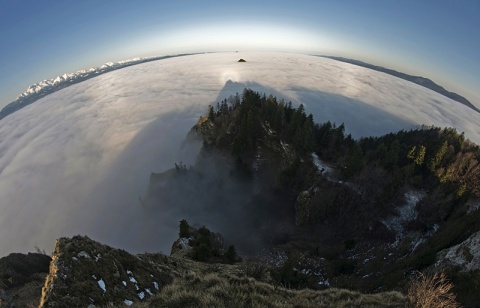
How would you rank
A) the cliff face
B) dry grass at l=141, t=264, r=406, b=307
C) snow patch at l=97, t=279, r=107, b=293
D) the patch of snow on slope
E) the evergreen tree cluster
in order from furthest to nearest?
the patch of snow on slope < the cliff face < the evergreen tree cluster < snow patch at l=97, t=279, r=107, b=293 < dry grass at l=141, t=264, r=406, b=307

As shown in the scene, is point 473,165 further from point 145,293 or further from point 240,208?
point 145,293

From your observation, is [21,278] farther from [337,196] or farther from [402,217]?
[402,217]

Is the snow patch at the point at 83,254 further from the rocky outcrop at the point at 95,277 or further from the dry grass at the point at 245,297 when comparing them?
the dry grass at the point at 245,297

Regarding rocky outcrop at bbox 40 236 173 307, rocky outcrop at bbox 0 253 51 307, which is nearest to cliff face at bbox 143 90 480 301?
rocky outcrop at bbox 40 236 173 307

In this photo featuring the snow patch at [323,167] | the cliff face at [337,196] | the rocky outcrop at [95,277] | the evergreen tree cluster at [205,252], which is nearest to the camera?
the rocky outcrop at [95,277]

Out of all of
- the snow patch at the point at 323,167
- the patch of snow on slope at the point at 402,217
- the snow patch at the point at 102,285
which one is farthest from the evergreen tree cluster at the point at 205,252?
the patch of snow on slope at the point at 402,217

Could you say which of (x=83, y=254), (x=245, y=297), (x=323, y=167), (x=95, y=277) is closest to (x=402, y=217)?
(x=323, y=167)

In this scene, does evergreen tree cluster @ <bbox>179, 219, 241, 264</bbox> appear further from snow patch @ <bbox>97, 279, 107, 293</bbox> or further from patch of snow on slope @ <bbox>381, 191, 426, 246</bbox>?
patch of snow on slope @ <bbox>381, 191, 426, 246</bbox>

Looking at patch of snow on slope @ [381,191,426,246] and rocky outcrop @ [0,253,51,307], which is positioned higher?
patch of snow on slope @ [381,191,426,246]

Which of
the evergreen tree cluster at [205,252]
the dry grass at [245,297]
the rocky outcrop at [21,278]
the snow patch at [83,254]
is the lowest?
the rocky outcrop at [21,278]
